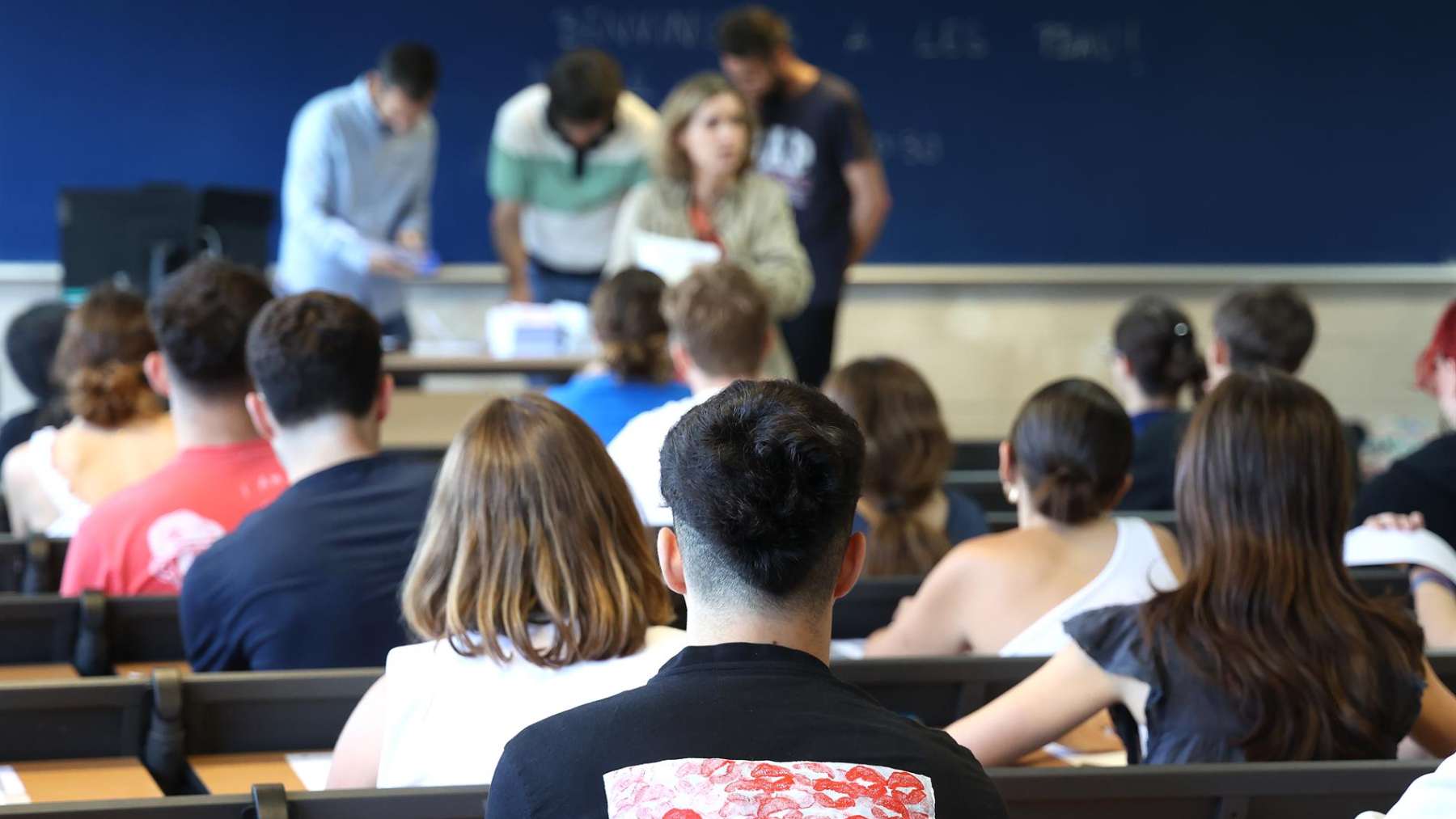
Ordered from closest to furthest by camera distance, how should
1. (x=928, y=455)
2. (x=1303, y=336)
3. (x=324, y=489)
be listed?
(x=324, y=489)
(x=928, y=455)
(x=1303, y=336)

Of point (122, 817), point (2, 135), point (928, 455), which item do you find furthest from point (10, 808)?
point (2, 135)

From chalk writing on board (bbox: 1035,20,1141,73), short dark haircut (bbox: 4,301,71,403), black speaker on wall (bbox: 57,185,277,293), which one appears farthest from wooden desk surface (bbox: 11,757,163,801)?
chalk writing on board (bbox: 1035,20,1141,73)

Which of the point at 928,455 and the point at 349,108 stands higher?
the point at 349,108

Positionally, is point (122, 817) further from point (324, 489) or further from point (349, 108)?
point (349, 108)

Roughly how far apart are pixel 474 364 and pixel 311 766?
3328 millimetres

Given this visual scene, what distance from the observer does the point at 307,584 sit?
2.52 m

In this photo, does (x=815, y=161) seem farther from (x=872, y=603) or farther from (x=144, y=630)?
(x=144, y=630)

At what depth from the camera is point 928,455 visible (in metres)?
3.50

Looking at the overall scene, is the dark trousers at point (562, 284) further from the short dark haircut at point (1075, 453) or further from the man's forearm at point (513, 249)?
the short dark haircut at point (1075, 453)

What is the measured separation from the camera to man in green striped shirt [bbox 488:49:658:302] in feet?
19.3

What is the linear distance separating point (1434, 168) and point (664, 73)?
372 centimetres

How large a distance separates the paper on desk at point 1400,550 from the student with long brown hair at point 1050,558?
404 millimetres

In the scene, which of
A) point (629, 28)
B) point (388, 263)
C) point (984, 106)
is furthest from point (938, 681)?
point (984, 106)

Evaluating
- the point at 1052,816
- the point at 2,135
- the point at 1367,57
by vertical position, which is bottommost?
the point at 1052,816
